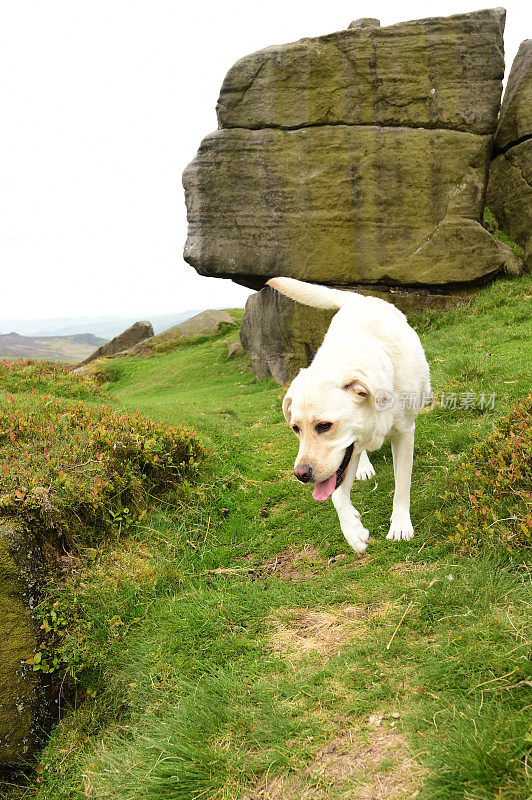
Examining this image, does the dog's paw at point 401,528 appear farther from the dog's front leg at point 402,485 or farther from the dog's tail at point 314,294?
the dog's tail at point 314,294

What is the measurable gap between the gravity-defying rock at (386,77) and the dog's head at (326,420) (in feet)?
36.7

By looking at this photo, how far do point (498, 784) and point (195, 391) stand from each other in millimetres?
14620

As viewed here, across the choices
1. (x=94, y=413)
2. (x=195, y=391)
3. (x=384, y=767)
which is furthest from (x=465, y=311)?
(x=384, y=767)

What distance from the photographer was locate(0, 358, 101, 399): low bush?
11.2 meters

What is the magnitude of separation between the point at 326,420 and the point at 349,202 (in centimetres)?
1054

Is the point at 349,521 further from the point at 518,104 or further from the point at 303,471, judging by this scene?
the point at 518,104

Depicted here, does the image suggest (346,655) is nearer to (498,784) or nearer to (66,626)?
(498,784)

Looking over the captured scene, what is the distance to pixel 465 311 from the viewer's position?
512 inches

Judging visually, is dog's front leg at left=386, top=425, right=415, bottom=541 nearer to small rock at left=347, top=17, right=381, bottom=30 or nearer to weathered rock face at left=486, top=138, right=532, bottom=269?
weathered rock face at left=486, top=138, right=532, bottom=269

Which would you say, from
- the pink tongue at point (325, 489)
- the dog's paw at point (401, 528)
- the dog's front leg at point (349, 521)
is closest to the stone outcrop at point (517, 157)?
the dog's paw at point (401, 528)

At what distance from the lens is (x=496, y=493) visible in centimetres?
469

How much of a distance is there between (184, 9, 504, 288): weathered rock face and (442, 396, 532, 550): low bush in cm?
886

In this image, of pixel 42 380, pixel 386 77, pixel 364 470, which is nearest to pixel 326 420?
pixel 364 470

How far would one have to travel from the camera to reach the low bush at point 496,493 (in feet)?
14.2
